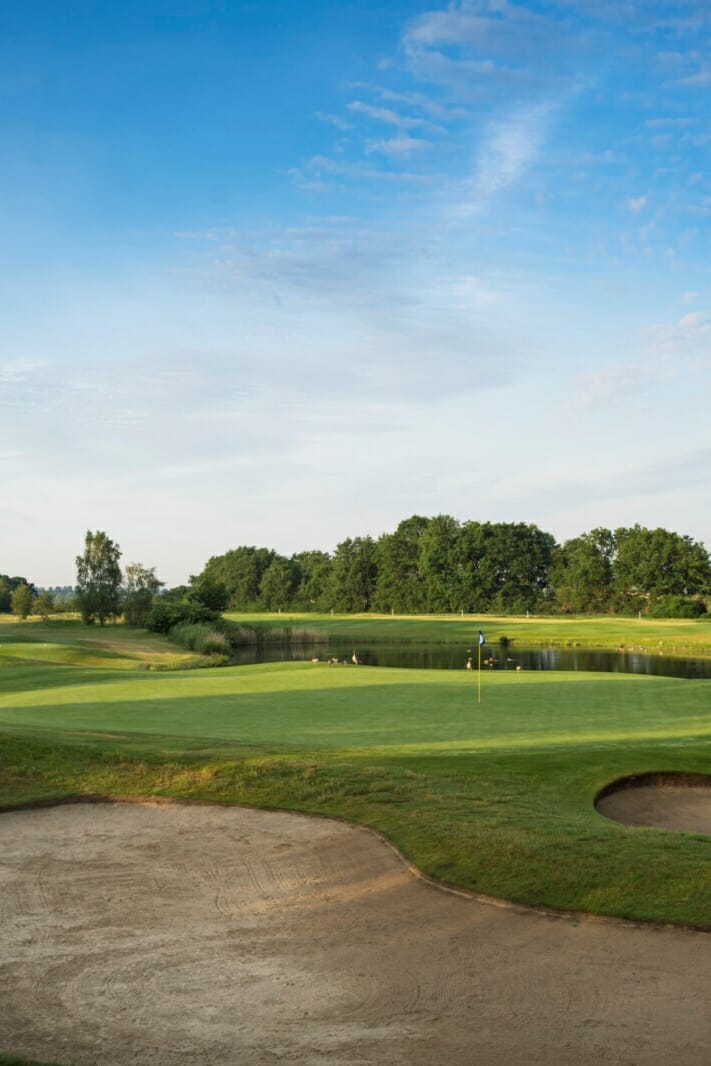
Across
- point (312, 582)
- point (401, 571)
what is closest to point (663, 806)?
point (401, 571)

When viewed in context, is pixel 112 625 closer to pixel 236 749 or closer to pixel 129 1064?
pixel 236 749

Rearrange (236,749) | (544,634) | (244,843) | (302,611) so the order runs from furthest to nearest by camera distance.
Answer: (302,611), (544,634), (236,749), (244,843)

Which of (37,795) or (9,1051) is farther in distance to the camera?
(37,795)

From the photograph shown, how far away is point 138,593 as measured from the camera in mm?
83000

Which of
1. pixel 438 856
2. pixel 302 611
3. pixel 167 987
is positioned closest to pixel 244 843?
pixel 438 856

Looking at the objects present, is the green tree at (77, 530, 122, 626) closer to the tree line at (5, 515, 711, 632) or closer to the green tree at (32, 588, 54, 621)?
the tree line at (5, 515, 711, 632)

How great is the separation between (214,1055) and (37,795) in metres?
7.48

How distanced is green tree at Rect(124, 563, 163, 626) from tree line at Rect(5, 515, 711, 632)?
0.10m

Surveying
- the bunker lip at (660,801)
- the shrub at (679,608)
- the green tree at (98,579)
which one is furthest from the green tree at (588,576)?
the bunker lip at (660,801)

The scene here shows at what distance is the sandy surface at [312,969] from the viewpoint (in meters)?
5.67

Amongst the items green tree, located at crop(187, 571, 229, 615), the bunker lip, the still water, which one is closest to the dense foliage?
green tree, located at crop(187, 571, 229, 615)

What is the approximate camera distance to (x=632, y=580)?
110m

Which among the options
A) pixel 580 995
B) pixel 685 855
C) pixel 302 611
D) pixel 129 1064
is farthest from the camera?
pixel 302 611

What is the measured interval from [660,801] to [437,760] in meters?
3.17
